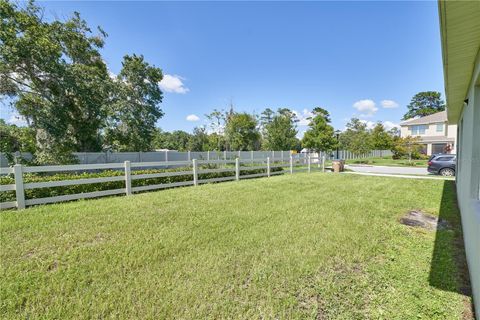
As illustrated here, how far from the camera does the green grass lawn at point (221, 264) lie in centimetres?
237

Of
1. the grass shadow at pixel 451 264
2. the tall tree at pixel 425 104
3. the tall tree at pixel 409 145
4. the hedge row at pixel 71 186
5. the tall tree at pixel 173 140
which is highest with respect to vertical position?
the tall tree at pixel 425 104

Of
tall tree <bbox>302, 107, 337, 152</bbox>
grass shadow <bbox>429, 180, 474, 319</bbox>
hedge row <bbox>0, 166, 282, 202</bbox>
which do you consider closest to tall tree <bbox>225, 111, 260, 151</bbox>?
tall tree <bbox>302, 107, 337, 152</bbox>

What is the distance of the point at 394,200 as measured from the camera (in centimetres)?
736

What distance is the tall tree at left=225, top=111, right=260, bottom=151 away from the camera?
117 feet

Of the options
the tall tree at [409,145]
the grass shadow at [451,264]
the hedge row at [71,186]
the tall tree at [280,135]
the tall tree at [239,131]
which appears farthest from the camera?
the tall tree at [280,135]

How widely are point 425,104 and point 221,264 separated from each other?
78.0 meters

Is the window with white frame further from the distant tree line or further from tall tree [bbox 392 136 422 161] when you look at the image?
the distant tree line

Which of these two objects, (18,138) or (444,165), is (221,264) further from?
(444,165)

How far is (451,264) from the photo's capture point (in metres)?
3.40

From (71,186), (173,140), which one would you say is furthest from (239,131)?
(71,186)

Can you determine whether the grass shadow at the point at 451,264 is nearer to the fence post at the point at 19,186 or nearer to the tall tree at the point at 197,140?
the fence post at the point at 19,186

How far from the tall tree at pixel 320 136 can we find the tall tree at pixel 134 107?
2090 centimetres

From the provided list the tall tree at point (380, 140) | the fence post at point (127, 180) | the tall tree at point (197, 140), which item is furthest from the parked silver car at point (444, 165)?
the tall tree at point (197, 140)

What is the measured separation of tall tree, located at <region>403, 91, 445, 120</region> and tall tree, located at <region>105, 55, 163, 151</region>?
218ft
